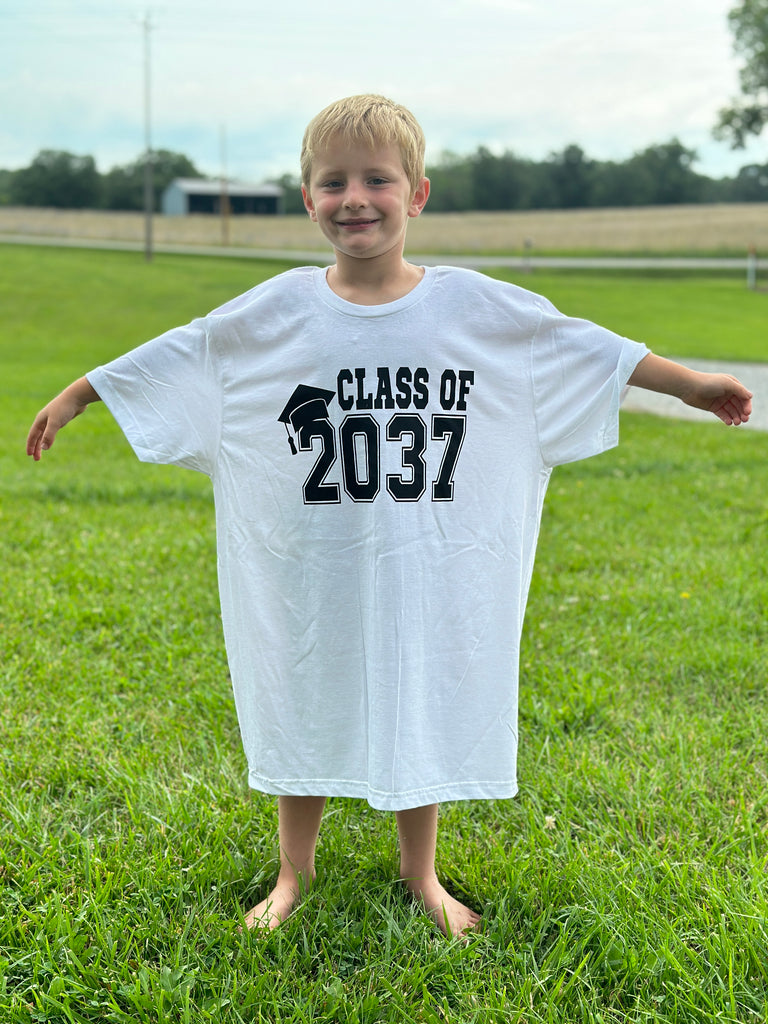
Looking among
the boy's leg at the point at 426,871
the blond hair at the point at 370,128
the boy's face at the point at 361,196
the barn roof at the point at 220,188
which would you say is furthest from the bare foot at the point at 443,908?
the barn roof at the point at 220,188

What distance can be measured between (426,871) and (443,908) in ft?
0.33

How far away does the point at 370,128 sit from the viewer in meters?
1.79

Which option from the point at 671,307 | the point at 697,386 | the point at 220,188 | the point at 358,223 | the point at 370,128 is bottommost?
the point at 671,307

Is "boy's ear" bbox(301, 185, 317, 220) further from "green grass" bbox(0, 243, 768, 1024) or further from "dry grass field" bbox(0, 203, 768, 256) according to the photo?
"dry grass field" bbox(0, 203, 768, 256)

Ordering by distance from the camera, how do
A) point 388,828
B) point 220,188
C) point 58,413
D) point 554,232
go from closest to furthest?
point 58,413 < point 388,828 < point 554,232 < point 220,188

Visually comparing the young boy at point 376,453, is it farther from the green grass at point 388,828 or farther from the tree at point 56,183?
the tree at point 56,183

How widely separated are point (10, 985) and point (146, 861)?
1.33ft

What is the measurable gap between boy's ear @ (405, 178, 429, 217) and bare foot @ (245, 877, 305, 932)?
4.76 feet

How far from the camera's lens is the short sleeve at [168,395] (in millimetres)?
2006

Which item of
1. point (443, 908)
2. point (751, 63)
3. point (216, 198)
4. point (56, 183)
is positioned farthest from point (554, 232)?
point (443, 908)

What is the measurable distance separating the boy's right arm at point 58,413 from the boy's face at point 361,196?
0.61 m

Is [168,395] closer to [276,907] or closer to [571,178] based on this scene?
[276,907]

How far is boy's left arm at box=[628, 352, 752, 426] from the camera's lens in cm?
188

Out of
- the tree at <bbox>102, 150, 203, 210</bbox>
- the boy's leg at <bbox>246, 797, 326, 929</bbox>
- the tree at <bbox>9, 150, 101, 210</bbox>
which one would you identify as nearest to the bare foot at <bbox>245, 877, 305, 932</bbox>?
the boy's leg at <bbox>246, 797, 326, 929</bbox>
